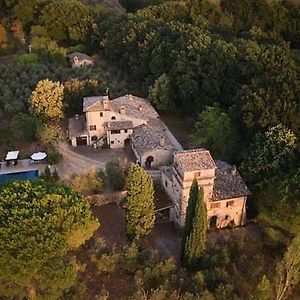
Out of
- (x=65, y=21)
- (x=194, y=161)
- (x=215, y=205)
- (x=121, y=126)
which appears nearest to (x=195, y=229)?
(x=194, y=161)

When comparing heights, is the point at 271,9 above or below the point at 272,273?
above

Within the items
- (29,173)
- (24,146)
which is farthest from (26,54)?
(29,173)

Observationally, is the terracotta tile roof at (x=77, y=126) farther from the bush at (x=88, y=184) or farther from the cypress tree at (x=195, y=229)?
the cypress tree at (x=195, y=229)

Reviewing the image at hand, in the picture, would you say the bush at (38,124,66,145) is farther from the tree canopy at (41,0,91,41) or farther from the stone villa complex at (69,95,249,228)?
the tree canopy at (41,0,91,41)

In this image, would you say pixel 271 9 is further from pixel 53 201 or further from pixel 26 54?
→ pixel 53 201

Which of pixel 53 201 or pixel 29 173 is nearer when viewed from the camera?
pixel 53 201

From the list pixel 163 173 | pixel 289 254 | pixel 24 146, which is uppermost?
pixel 289 254
